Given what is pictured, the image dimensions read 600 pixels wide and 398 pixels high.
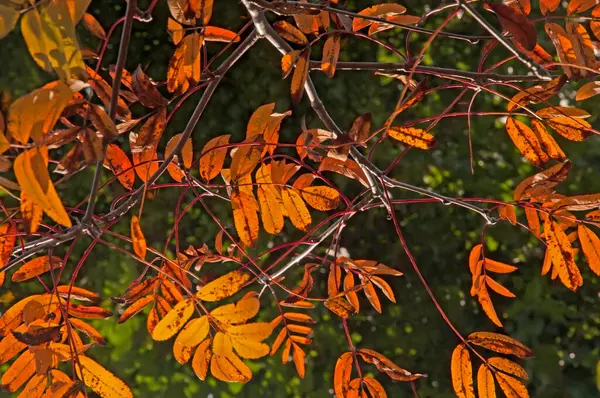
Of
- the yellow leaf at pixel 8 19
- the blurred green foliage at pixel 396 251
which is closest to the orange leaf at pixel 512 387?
the yellow leaf at pixel 8 19

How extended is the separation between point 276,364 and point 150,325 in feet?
3.28

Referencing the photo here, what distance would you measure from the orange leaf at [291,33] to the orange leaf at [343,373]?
0.94 feet

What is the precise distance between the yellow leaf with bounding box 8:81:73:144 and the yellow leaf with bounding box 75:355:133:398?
264 mm

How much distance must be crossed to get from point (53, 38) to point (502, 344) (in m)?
0.42

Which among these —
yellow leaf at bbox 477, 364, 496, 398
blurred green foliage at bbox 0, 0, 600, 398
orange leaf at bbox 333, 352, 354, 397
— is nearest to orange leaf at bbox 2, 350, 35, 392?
orange leaf at bbox 333, 352, 354, 397

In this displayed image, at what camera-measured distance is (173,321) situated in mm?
486

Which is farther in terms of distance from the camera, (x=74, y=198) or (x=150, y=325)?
(x=74, y=198)

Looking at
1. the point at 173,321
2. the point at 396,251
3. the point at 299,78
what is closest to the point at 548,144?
the point at 299,78

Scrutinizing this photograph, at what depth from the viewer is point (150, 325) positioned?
69 cm

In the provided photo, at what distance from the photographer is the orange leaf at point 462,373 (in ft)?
1.94

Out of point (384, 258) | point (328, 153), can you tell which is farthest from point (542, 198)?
point (384, 258)

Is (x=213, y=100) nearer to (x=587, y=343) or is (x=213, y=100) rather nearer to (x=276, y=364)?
(x=276, y=364)

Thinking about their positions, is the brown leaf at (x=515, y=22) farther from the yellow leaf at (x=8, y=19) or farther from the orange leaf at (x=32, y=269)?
the orange leaf at (x=32, y=269)

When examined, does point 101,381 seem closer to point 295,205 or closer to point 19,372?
point 19,372
